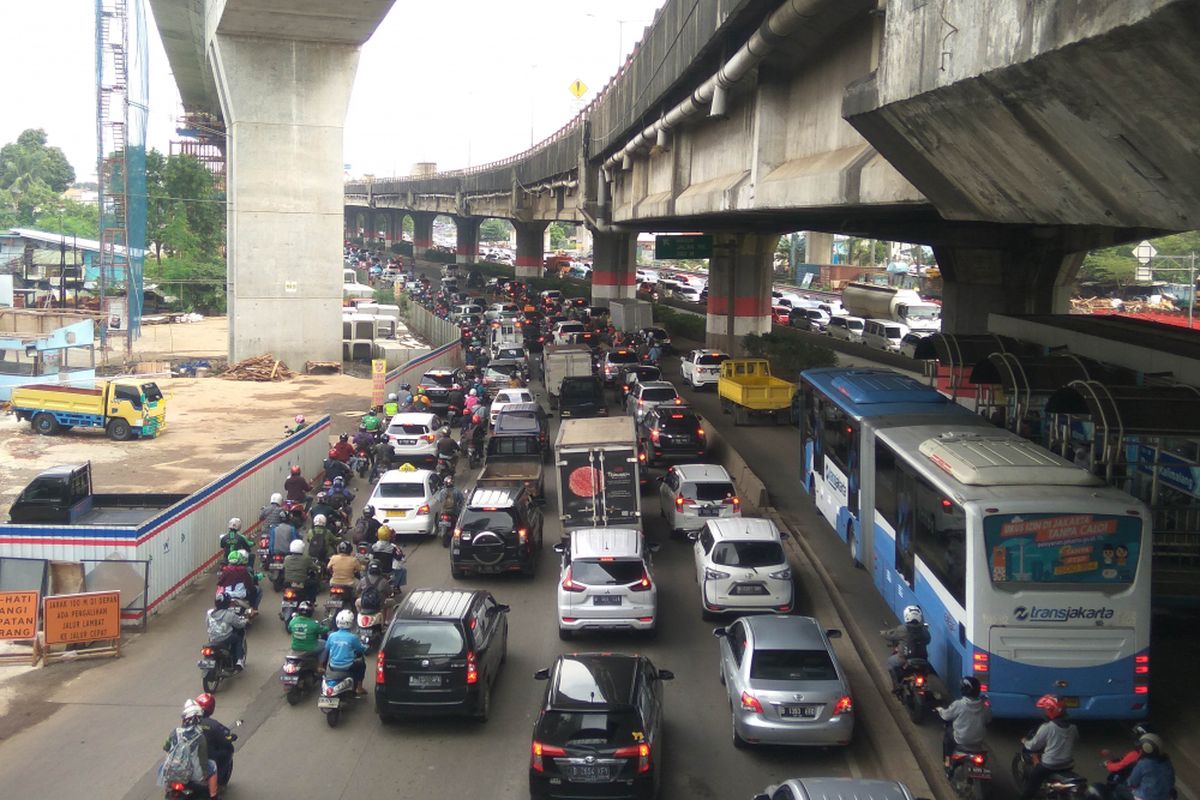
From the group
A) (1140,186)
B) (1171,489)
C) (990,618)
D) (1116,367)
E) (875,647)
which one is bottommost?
(875,647)

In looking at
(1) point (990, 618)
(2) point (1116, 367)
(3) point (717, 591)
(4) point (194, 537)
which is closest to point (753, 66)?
(2) point (1116, 367)

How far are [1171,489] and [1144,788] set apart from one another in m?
6.12

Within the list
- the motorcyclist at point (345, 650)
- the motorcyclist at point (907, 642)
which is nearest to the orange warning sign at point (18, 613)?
the motorcyclist at point (345, 650)

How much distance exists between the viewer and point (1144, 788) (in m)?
9.13

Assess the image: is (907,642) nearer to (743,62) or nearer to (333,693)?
(333,693)

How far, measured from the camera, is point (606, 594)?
15.0 m

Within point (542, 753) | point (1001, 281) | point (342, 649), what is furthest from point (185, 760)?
point (1001, 281)

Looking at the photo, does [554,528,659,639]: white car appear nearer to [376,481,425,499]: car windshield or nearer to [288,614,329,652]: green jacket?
[288,614,329,652]: green jacket

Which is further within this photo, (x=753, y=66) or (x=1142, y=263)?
(x=1142, y=263)

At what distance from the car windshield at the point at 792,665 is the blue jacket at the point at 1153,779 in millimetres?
3082

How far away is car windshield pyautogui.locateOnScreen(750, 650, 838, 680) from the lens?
11562mm

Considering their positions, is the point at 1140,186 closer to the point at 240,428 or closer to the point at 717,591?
the point at 717,591

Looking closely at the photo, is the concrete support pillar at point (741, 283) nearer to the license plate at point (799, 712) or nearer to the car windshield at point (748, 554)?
Answer: the car windshield at point (748, 554)

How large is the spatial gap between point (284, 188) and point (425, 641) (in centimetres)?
3649
